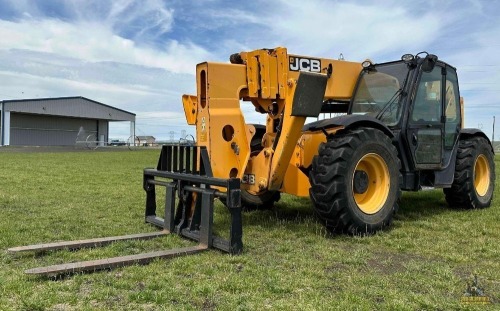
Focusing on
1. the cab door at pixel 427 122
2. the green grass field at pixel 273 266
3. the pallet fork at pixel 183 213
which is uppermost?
the cab door at pixel 427 122

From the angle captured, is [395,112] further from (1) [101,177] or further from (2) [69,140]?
(2) [69,140]

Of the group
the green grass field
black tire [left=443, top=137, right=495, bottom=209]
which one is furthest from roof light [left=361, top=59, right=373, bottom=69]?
the green grass field

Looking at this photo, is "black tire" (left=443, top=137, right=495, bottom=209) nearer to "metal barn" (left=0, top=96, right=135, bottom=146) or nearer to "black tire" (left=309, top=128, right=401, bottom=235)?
"black tire" (left=309, top=128, right=401, bottom=235)

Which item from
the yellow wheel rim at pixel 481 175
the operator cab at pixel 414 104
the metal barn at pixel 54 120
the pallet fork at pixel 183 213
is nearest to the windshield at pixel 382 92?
the operator cab at pixel 414 104

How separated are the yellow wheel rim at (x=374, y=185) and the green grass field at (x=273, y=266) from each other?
392 millimetres

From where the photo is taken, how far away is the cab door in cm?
682

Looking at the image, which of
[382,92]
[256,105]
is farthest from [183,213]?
[382,92]

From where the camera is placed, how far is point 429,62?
6.95 m

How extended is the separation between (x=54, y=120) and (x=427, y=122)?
53.2 m

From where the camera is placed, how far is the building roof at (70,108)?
47.4m

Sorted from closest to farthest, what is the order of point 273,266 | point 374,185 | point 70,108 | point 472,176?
1. point 273,266
2. point 374,185
3. point 472,176
4. point 70,108

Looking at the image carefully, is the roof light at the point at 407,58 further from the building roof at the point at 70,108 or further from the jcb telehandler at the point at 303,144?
the building roof at the point at 70,108

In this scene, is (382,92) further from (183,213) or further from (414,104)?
(183,213)

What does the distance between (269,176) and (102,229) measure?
232cm
